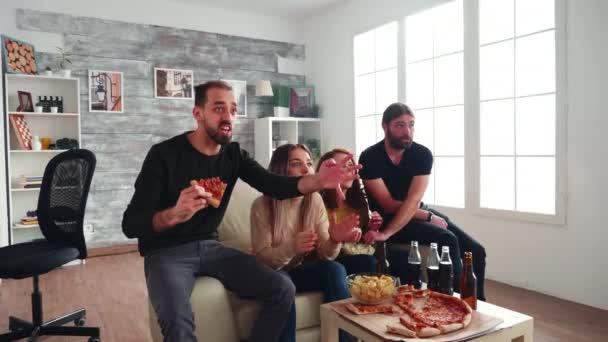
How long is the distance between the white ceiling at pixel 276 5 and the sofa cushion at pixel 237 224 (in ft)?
11.2

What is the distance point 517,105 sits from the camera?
3.58 m

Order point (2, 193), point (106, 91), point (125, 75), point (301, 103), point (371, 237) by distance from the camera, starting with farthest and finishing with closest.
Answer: point (301, 103) → point (125, 75) → point (106, 91) → point (2, 193) → point (371, 237)

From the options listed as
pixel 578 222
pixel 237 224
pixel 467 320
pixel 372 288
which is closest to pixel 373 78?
pixel 578 222

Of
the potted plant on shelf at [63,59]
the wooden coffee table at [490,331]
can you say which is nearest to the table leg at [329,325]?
the wooden coffee table at [490,331]

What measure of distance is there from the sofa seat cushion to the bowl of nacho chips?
0.34 meters

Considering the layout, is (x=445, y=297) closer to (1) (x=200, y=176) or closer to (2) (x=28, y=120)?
(1) (x=200, y=176)

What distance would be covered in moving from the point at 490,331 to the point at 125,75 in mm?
4628

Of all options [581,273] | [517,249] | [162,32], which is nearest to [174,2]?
[162,32]

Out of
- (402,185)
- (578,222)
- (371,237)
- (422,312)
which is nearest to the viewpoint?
(422,312)

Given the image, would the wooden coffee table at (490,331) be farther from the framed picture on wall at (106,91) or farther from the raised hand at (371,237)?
the framed picture on wall at (106,91)

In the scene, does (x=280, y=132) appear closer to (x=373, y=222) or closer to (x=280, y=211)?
(x=373, y=222)

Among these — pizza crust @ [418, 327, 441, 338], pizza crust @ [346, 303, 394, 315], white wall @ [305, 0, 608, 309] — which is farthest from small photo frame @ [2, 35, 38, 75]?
white wall @ [305, 0, 608, 309]

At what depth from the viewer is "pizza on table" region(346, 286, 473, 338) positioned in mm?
1485

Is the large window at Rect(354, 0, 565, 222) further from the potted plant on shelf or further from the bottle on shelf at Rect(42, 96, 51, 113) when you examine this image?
the bottle on shelf at Rect(42, 96, 51, 113)
